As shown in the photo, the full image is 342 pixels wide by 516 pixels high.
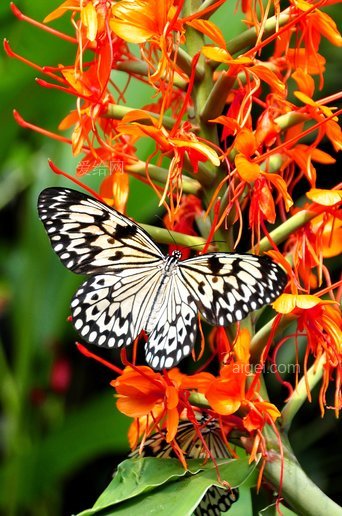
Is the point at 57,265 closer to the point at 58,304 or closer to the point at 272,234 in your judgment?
the point at 58,304

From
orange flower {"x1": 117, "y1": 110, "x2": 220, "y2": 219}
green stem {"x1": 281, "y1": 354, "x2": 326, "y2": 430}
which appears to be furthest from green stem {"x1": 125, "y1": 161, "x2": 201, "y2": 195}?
green stem {"x1": 281, "y1": 354, "x2": 326, "y2": 430}

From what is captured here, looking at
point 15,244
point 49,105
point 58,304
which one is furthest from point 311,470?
point 15,244

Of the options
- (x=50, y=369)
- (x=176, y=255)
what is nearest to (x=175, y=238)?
(x=176, y=255)

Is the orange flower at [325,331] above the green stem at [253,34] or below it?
below

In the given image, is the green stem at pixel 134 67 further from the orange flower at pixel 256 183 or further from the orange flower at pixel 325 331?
the orange flower at pixel 325 331

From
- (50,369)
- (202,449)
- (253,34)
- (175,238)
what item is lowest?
(50,369)

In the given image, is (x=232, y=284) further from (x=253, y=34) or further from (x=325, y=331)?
(x=253, y=34)

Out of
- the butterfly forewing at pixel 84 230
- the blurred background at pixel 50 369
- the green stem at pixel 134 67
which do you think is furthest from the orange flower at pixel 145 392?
the blurred background at pixel 50 369
